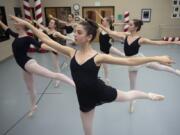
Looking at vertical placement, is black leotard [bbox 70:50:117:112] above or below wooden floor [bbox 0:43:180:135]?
above

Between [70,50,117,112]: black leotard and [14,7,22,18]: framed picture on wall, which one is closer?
[70,50,117,112]: black leotard

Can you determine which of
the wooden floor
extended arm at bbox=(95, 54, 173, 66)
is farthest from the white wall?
extended arm at bbox=(95, 54, 173, 66)

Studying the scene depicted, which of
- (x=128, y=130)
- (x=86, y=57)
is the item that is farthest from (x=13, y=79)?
(x=86, y=57)

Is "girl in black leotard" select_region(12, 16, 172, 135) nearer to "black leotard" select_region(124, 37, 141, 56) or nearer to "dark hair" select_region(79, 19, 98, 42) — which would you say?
"dark hair" select_region(79, 19, 98, 42)

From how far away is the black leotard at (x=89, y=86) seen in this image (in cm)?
192

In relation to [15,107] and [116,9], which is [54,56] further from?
[116,9]

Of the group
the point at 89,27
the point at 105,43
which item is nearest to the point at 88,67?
the point at 89,27

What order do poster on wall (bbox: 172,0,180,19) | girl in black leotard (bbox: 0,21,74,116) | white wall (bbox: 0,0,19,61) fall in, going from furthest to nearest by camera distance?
1. poster on wall (bbox: 172,0,180,19)
2. white wall (bbox: 0,0,19,61)
3. girl in black leotard (bbox: 0,21,74,116)

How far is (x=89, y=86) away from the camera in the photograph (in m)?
1.98

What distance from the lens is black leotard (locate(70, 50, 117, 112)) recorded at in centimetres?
192

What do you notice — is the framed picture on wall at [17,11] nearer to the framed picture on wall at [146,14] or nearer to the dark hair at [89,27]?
the framed picture on wall at [146,14]

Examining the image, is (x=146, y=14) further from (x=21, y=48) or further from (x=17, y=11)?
(x=21, y=48)

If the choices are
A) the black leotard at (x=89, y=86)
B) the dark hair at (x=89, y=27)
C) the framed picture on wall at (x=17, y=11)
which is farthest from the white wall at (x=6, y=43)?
the dark hair at (x=89, y=27)

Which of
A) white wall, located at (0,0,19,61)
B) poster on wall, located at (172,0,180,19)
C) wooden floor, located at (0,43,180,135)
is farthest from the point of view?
poster on wall, located at (172,0,180,19)
